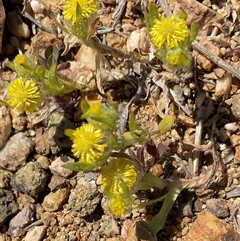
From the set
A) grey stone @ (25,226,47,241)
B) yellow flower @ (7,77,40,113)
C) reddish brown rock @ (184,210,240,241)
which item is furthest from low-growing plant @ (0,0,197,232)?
grey stone @ (25,226,47,241)

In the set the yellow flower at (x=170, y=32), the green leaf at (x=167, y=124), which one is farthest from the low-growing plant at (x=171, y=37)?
the green leaf at (x=167, y=124)

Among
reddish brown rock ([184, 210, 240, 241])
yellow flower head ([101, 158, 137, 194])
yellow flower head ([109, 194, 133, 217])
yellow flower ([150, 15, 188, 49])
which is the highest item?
yellow flower ([150, 15, 188, 49])

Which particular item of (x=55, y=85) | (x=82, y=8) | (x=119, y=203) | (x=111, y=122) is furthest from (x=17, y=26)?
(x=119, y=203)

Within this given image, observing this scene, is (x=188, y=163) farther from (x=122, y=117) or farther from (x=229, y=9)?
(x=229, y=9)

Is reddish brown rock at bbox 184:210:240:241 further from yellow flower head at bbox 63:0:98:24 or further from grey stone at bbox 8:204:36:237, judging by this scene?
yellow flower head at bbox 63:0:98:24

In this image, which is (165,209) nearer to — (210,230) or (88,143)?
(210,230)

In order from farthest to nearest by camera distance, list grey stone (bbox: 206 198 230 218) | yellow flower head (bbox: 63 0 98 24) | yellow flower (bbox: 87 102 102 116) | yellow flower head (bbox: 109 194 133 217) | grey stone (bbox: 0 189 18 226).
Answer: grey stone (bbox: 0 189 18 226) < grey stone (bbox: 206 198 230 218) < yellow flower head (bbox: 63 0 98 24) < yellow flower head (bbox: 109 194 133 217) < yellow flower (bbox: 87 102 102 116)

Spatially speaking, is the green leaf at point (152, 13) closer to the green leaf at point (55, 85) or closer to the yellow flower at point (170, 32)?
the yellow flower at point (170, 32)
